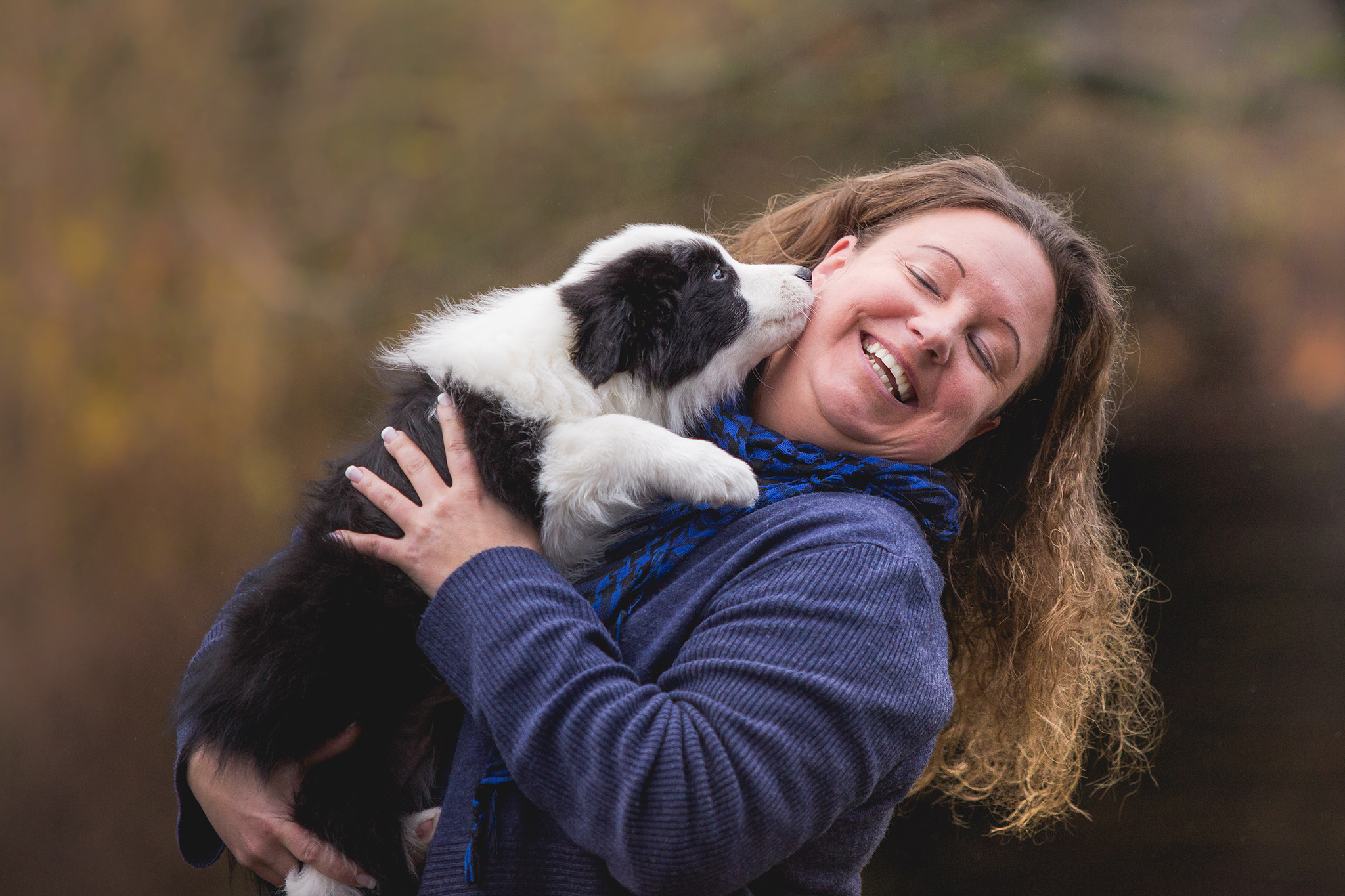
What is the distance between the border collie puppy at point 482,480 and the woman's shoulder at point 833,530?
0.05 m

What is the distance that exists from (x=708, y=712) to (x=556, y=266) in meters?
2.21

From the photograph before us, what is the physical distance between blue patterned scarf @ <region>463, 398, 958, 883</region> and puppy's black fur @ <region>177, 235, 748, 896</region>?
172mm

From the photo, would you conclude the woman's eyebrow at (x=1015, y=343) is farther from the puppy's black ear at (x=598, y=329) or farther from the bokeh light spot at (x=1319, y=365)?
the bokeh light spot at (x=1319, y=365)

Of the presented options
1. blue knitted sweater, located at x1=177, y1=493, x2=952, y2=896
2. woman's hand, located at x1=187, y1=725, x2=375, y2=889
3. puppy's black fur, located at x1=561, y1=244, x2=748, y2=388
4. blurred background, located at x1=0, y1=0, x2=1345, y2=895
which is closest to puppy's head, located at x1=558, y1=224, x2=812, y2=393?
puppy's black fur, located at x1=561, y1=244, x2=748, y2=388

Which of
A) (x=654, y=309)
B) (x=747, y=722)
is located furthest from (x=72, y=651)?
(x=747, y=722)

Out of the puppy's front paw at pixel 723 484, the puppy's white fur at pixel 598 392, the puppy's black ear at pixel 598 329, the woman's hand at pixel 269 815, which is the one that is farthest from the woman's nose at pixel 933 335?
the woman's hand at pixel 269 815

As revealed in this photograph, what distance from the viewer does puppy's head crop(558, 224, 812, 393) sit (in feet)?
4.87

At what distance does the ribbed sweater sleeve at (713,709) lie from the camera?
0.92 meters

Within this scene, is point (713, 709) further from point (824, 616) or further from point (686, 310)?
point (686, 310)

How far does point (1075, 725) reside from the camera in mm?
1809

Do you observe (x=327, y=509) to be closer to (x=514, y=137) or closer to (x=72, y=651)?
(x=514, y=137)

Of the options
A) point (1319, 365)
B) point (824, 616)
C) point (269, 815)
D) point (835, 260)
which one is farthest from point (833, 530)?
point (1319, 365)

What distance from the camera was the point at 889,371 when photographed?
1399 mm

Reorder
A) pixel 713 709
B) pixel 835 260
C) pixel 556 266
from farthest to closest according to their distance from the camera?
pixel 556 266 < pixel 835 260 < pixel 713 709
